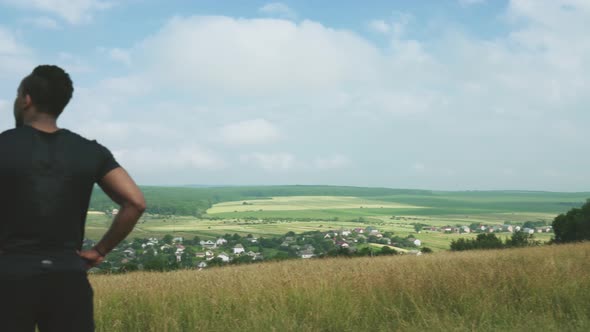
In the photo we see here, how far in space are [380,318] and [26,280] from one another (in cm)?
498

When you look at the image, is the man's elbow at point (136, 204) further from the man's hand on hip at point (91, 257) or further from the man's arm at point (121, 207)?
the man's hand on hip at point (91, 257)

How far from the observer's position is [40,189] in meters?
2.97

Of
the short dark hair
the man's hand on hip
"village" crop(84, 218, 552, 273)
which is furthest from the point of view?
"village" crop(84, 218, 552, 273)

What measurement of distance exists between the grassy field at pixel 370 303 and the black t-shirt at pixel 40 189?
3627mm

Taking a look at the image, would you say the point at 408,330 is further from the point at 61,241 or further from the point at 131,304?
the point at 61,241

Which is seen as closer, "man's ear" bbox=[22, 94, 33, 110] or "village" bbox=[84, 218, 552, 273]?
"man's ear" bbox=[22, 94, 33, 110]

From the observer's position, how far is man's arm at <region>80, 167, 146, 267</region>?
3203 mm

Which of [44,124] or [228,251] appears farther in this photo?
[228,251]

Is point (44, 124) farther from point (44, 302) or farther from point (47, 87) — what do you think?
point (44, 302)

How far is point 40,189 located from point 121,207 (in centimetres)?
47

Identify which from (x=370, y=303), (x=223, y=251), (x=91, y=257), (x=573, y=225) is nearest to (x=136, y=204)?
(x=91, y=257)

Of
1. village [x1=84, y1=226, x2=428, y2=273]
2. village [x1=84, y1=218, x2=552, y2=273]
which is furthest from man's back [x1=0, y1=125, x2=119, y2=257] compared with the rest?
village [x1=84, y1=226, x2=428, y2=273]

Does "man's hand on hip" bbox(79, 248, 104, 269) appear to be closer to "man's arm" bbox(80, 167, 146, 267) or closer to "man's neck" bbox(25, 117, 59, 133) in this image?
"man's arm" bbox(80, 167, 146, 267)

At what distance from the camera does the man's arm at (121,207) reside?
320cm
